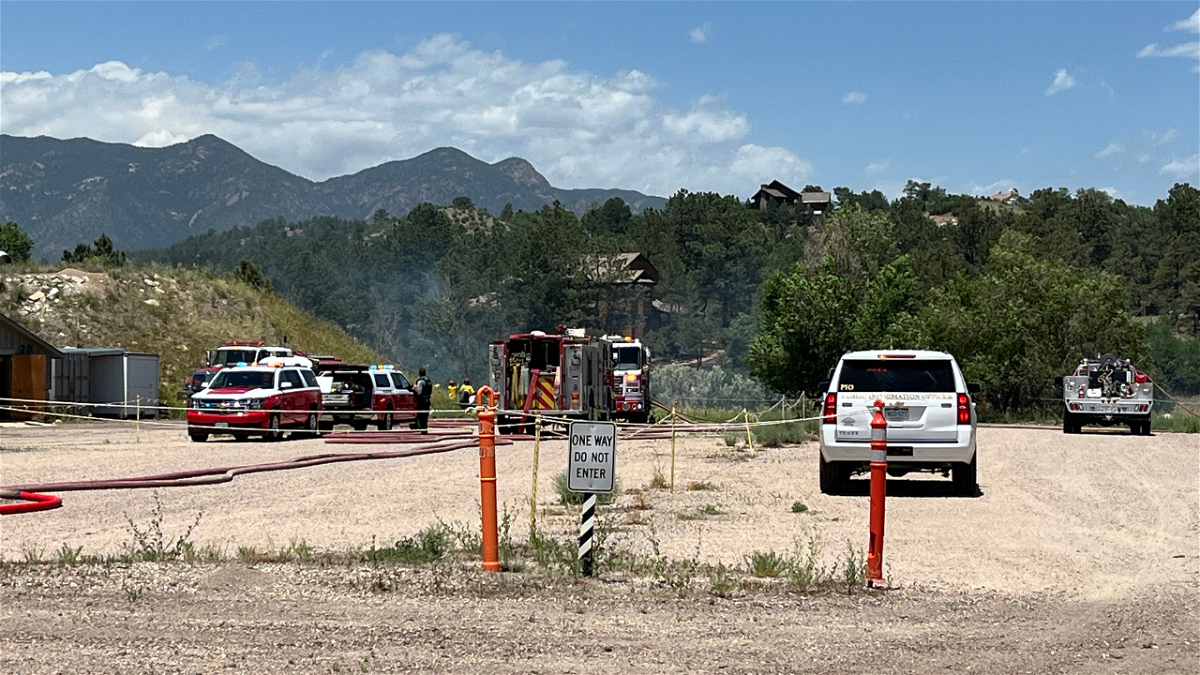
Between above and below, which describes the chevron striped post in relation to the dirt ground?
above

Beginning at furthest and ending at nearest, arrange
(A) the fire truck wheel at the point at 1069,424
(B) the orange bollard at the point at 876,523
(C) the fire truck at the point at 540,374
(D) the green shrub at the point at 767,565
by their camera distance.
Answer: (A) the fire truck wheel at the point at 1069,424
(C) the fire truck at the point at 540,374
(D) the green shrub at the point at 767,565
(B) the orange bollard at the point at 876,523

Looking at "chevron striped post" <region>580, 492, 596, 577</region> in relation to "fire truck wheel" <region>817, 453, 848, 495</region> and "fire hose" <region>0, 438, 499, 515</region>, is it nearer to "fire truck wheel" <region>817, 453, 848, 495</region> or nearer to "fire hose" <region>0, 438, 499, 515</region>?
"fire hose" <region>0, 438, 499, 515</region>

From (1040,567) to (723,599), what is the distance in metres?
3.73

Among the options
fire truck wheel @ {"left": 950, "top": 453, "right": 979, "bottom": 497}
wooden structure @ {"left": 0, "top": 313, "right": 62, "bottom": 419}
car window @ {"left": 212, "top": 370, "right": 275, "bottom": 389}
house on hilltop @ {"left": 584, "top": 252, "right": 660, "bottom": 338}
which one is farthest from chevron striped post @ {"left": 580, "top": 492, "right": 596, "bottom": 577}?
house on hilltop @ {"left": 584, "top": 252, "right": 660, "bottom": 338}

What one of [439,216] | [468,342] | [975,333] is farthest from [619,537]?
[439,216]

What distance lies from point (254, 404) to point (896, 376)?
1738 cm

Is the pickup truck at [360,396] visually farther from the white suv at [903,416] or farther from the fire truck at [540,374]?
the white suv at [903,416]

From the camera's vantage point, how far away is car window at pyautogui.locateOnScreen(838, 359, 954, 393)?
18609 mm

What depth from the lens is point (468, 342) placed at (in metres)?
106

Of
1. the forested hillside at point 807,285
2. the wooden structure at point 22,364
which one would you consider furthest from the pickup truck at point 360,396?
the forested hillside at point 807,285

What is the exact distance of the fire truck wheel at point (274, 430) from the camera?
31.8m

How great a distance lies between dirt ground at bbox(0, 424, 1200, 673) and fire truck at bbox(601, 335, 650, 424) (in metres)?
23.2

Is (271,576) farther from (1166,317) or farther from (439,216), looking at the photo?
(439,216)

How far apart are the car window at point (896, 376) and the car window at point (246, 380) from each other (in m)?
17.4
